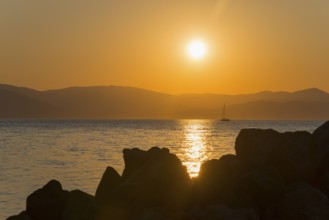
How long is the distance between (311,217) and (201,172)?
454 cm

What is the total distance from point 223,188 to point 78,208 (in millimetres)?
5134

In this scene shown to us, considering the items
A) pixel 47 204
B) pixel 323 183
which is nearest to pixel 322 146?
pixel 323 183

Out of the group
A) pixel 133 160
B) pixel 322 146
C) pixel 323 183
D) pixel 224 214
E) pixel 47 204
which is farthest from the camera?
pixel 133 160

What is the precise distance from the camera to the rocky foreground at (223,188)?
18344 mm

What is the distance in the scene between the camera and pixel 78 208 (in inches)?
798

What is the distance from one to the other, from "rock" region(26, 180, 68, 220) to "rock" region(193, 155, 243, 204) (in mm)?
5181

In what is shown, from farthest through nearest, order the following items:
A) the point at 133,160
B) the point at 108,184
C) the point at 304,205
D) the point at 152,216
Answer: the point at 108,184
the point at 133,160
the point at 304,205
the point at 152,216

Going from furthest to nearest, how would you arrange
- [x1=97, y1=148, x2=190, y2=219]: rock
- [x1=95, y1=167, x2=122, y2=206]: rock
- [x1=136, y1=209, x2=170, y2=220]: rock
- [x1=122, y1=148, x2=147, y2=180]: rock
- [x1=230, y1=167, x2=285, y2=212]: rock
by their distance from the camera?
[x1=95, y1=167, x2=122, y2=206]: rock, [x1=122, y1=148, x2=147, y2=180]: rock, [x1=97, y1=148, x2=190, y2=219]: rock, [x1=230, y1=167, x2=285, y2=212]: rock, [x1=136, y1=209, x2=170, y2=220]: rock

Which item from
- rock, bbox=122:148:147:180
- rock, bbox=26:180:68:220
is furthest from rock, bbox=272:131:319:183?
rock, bbox=26:180:68:220

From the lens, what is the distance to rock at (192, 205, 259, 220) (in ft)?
54.0

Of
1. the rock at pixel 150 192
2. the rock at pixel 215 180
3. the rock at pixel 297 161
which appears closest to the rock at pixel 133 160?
the rock at pixel 150 192

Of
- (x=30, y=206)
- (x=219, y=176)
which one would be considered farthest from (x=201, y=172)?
(x=30, y=206)

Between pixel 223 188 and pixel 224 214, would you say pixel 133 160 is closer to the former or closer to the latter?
pixel 223 188

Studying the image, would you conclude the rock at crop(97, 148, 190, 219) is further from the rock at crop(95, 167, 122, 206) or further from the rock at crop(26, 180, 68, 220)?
the rock at crop(26, 180, 68, 220)
